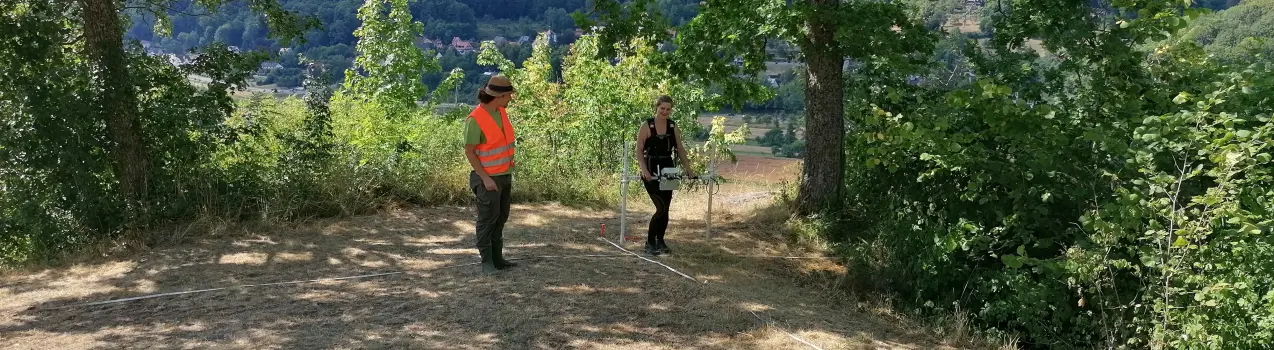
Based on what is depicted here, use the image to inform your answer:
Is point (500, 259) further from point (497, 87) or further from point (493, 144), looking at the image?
point (497, 87)


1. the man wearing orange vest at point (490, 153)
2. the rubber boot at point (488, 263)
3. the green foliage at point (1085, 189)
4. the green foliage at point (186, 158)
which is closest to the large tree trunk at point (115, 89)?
the green foliage at point (186, 158)

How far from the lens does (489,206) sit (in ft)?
19.8

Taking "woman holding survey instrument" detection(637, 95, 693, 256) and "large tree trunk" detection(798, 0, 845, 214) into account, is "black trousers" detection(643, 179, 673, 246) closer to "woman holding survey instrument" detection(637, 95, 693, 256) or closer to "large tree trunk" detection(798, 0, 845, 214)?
"woman holding survey instrument" detection(637, 95, 693, 256)

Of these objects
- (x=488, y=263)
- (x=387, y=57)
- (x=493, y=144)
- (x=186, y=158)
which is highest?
(x=387, y=57)

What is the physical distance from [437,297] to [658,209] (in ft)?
6.60

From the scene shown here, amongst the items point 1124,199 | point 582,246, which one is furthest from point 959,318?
point 582,246

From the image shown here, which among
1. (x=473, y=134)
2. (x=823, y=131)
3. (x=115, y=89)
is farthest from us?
(x=823, y=131)

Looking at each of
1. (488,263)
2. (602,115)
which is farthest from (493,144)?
(602,115)

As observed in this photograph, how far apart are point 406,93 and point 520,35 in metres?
35.1

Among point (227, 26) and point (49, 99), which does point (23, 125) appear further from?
point (227, 26)

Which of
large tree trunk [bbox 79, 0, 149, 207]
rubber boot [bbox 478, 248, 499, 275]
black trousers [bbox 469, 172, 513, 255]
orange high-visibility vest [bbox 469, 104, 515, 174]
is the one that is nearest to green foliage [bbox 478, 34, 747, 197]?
large tree trunk [bbox 79, 0, 149, 207]

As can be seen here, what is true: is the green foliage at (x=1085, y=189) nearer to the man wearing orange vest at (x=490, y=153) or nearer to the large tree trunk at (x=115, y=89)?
the man wearing orange vest at (x=490, y=153)

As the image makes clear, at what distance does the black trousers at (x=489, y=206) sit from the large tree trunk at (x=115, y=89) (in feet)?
12.6

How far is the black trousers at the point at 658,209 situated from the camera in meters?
6.87
